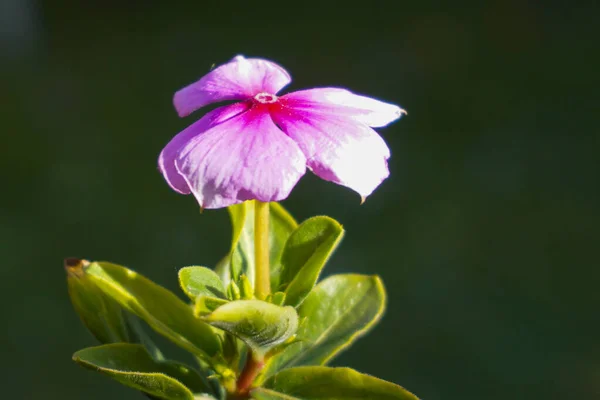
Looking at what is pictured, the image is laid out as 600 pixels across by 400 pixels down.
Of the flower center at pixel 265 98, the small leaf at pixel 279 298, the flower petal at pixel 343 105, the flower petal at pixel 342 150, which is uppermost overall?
the flower center at pixel 265 98

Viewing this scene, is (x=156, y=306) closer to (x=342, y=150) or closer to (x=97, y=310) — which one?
(x=97, y=310)

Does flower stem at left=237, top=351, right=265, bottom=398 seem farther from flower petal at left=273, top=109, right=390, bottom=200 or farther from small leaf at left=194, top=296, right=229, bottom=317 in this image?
flower petal at left=273, top=109, right=390, bottom=200

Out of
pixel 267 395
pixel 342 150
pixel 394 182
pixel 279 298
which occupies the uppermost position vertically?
pixel 342 150

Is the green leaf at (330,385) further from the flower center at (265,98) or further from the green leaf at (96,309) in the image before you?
the flower center at (265,98)

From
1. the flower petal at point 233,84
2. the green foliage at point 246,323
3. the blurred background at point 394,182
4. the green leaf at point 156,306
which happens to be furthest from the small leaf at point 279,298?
the blurred background at point 394,182

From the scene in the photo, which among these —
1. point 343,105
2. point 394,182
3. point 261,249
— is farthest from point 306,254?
point 394,182

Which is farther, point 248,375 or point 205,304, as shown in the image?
point 248,375

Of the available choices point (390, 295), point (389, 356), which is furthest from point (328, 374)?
point (390, 295)

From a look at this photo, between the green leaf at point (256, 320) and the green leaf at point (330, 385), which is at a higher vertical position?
the green leaf at point (256, 320)
